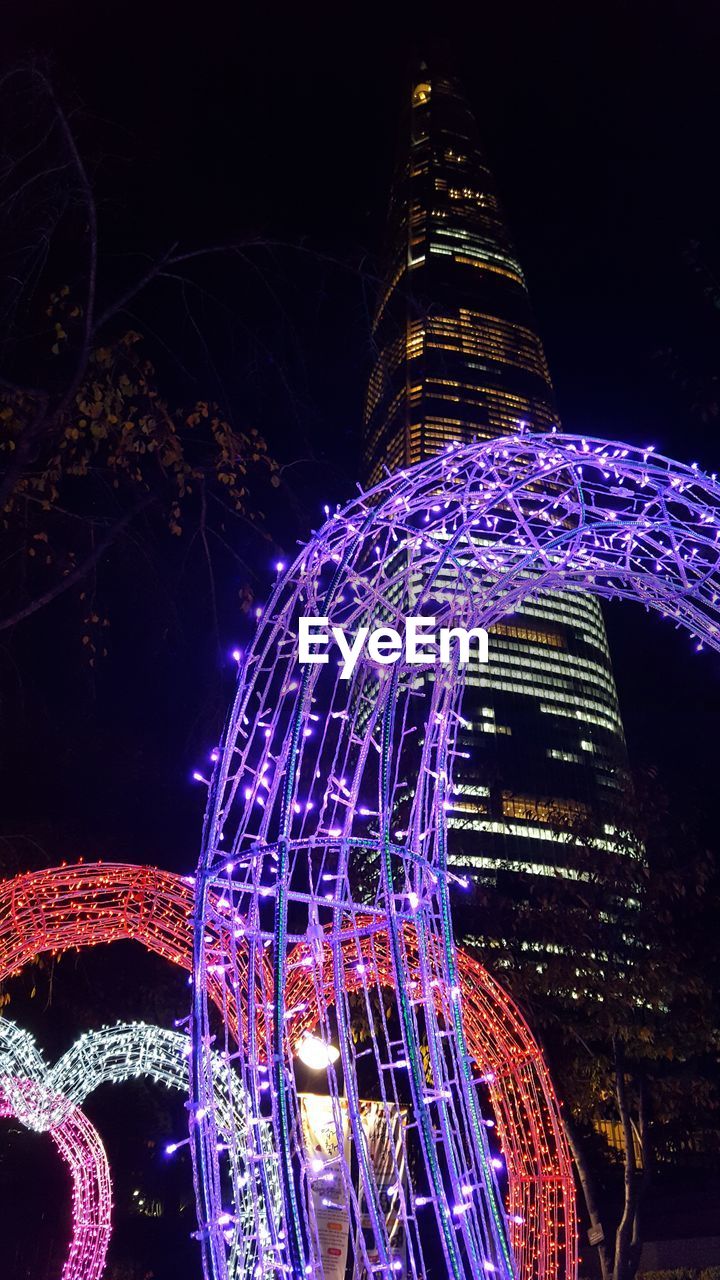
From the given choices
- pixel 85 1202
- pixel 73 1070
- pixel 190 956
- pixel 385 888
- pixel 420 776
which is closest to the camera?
pixel 385 888

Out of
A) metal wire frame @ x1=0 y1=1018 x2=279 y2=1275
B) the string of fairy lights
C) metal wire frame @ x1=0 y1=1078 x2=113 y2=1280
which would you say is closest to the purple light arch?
the string of fairy lights

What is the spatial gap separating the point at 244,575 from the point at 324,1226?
4.92 meters

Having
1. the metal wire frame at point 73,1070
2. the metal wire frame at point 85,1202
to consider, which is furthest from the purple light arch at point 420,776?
the metal wire frame at point 85,1202

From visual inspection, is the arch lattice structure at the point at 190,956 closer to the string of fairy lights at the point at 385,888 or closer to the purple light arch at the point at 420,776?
the string of fairy lights at the point at 385,888

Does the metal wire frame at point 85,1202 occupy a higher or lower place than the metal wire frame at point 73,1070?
lower

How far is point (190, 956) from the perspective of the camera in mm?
6996

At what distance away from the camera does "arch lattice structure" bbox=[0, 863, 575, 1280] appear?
6414 millimetres

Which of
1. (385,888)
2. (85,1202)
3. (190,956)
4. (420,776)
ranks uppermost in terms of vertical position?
(420,776)

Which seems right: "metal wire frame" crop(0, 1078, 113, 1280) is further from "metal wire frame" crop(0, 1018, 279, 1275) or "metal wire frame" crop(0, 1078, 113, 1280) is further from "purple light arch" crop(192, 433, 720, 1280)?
"purple light arch" crop(192, 433, 720, 1280)

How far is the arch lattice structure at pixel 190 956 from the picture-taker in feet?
21.0

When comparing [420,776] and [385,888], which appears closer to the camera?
[385,888]

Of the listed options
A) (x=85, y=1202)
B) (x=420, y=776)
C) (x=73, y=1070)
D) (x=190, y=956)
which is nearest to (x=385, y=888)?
(x=420, y=776)

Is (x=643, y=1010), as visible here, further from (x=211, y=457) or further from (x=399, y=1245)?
(x=211, y=457)

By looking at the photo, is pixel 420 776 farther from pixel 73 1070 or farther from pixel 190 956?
pixel 73 1070
